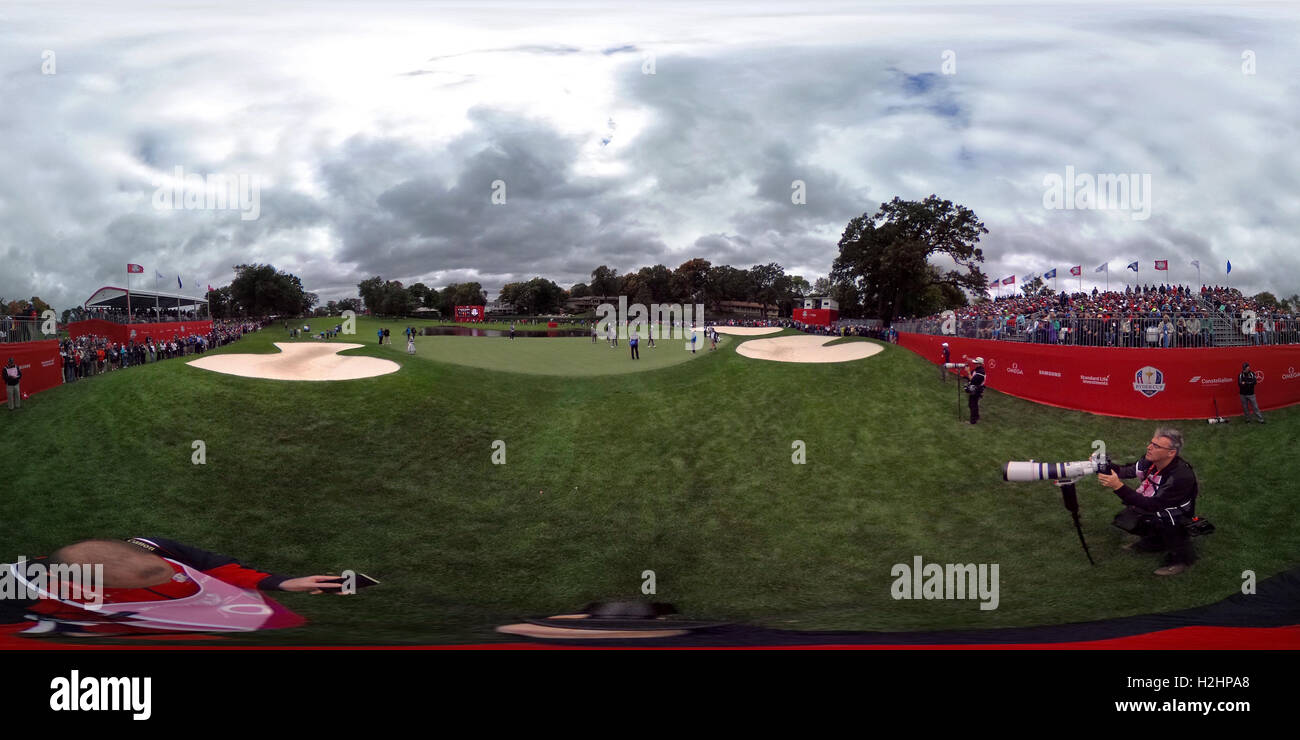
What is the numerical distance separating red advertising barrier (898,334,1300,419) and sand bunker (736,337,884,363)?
6.45 metres

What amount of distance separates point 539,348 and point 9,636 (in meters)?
27.2

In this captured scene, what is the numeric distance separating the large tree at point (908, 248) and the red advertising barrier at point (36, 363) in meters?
42.0

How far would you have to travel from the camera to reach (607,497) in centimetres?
1162

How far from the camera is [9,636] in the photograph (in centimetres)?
454

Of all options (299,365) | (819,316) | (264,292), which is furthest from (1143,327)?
(264,292)

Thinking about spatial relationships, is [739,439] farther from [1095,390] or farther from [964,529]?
[1095,390]

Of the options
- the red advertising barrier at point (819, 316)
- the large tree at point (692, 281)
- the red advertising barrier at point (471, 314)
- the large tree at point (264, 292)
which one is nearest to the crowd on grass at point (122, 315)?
the large tree at point (264, 292)

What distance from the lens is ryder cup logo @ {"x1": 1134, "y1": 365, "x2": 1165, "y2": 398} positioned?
12883 millimetres

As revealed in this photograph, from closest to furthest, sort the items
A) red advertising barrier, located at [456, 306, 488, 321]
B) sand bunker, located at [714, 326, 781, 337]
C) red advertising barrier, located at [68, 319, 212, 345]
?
1. red advertising barrier, located at [68, 319, 212, 345]
2. sand bunker, located at [714, 326, 781, 337]
3. red advertising barrier, located at [456, 306, 488, 321]

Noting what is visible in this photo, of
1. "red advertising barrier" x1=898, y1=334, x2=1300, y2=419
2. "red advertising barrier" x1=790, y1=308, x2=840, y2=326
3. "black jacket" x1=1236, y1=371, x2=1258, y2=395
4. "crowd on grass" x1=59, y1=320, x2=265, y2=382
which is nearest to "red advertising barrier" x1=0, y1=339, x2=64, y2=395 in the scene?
"crowd on grass" x1=59, y1=320, x2=265, y2=382

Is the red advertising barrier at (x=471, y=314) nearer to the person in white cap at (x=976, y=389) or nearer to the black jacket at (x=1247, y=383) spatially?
the person in white cap at (x=976, y=389)

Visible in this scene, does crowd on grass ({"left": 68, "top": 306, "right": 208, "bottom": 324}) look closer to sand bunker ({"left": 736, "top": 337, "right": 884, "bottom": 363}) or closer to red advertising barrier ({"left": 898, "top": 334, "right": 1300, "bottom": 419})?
sand bunker ({"left": 736, "top": 337, "right": 884, "bottom": 363})
